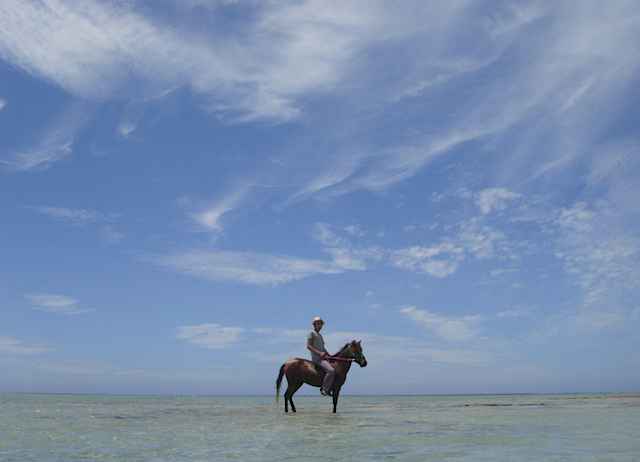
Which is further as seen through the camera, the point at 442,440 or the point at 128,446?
the point at 442,440

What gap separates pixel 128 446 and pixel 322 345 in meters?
9.58

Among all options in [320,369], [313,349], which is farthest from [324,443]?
[320,369]

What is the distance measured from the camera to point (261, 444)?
10109 mm

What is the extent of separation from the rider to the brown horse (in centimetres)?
22

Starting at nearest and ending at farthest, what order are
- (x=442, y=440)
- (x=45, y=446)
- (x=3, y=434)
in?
(x=45, y=446) → (x=442, y=440) → (x=3, y=434)

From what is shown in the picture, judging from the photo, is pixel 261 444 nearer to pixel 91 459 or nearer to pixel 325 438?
pixel 325 438

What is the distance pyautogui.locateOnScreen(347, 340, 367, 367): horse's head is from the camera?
62.1 feet

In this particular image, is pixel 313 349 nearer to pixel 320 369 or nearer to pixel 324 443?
pixel 320 369

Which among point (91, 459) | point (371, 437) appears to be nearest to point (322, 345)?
point (371, 437)

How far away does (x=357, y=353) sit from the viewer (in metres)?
19.0

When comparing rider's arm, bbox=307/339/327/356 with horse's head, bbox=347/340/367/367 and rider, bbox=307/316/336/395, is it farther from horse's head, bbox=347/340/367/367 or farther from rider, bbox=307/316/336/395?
horse's head, bbox=347/340/367/367

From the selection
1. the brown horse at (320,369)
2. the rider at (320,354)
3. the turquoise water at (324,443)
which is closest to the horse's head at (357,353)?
the brown horse at (320,369)

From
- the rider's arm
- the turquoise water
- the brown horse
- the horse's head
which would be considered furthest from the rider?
the turquoise water

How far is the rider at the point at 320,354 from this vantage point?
18562mm
